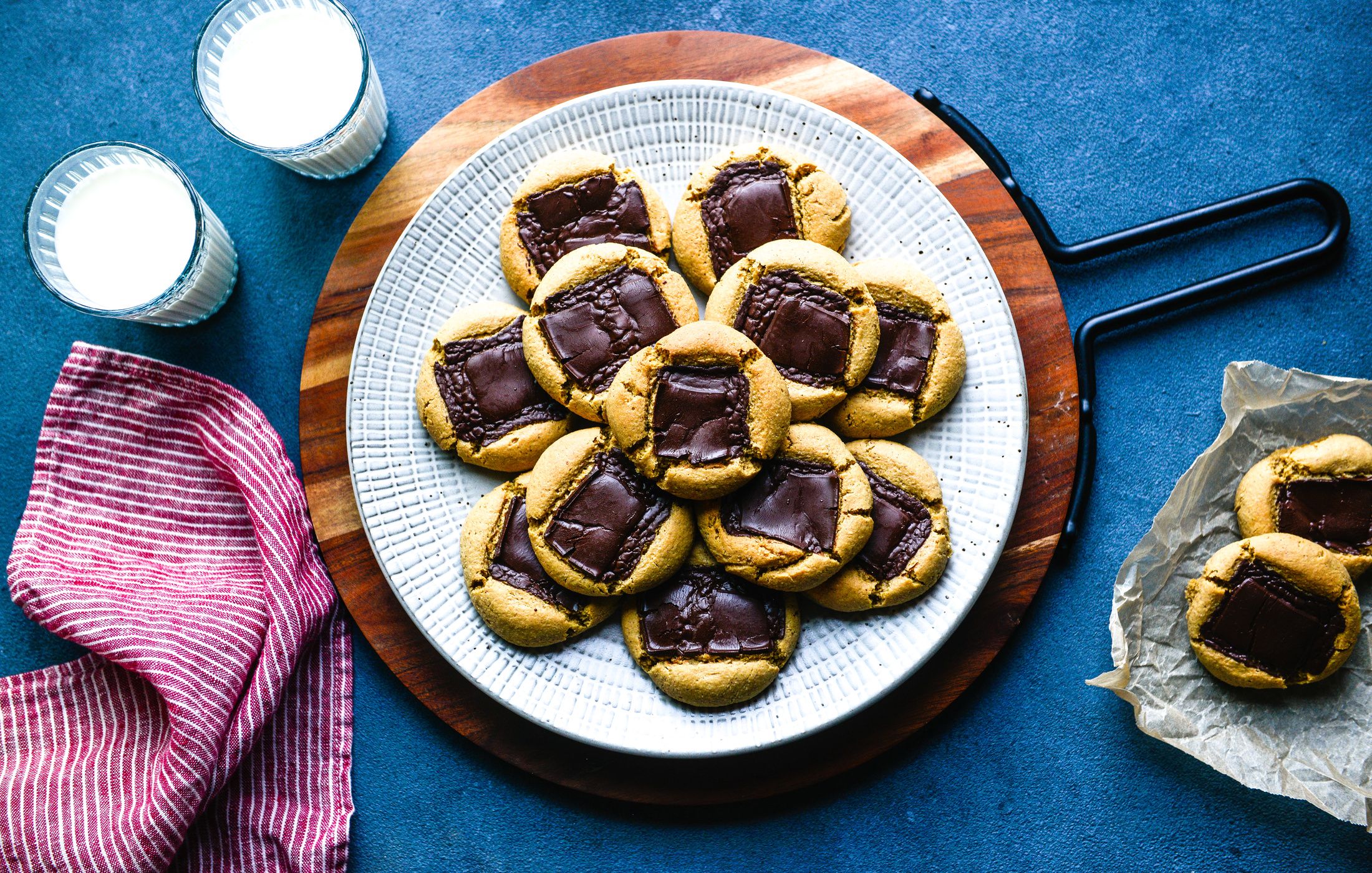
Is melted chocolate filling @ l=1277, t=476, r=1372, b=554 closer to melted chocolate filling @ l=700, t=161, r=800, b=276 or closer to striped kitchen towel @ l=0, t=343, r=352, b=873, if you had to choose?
melted chocolate filling @ l=700, t=161, r=800, b=276

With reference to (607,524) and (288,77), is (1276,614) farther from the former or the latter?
(288,77)

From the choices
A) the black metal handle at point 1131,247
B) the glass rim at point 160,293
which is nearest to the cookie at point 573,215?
the glass rim at point 160,293

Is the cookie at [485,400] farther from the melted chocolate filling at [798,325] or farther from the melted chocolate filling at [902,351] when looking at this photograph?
the melted chocolate filling at [902,351]

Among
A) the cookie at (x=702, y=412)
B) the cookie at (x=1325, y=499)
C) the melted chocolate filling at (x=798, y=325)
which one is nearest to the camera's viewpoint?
the cookie at (x=702, y=412)

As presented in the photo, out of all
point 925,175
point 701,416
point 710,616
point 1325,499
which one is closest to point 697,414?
point 701,416

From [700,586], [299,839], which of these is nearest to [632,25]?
[700,586]
